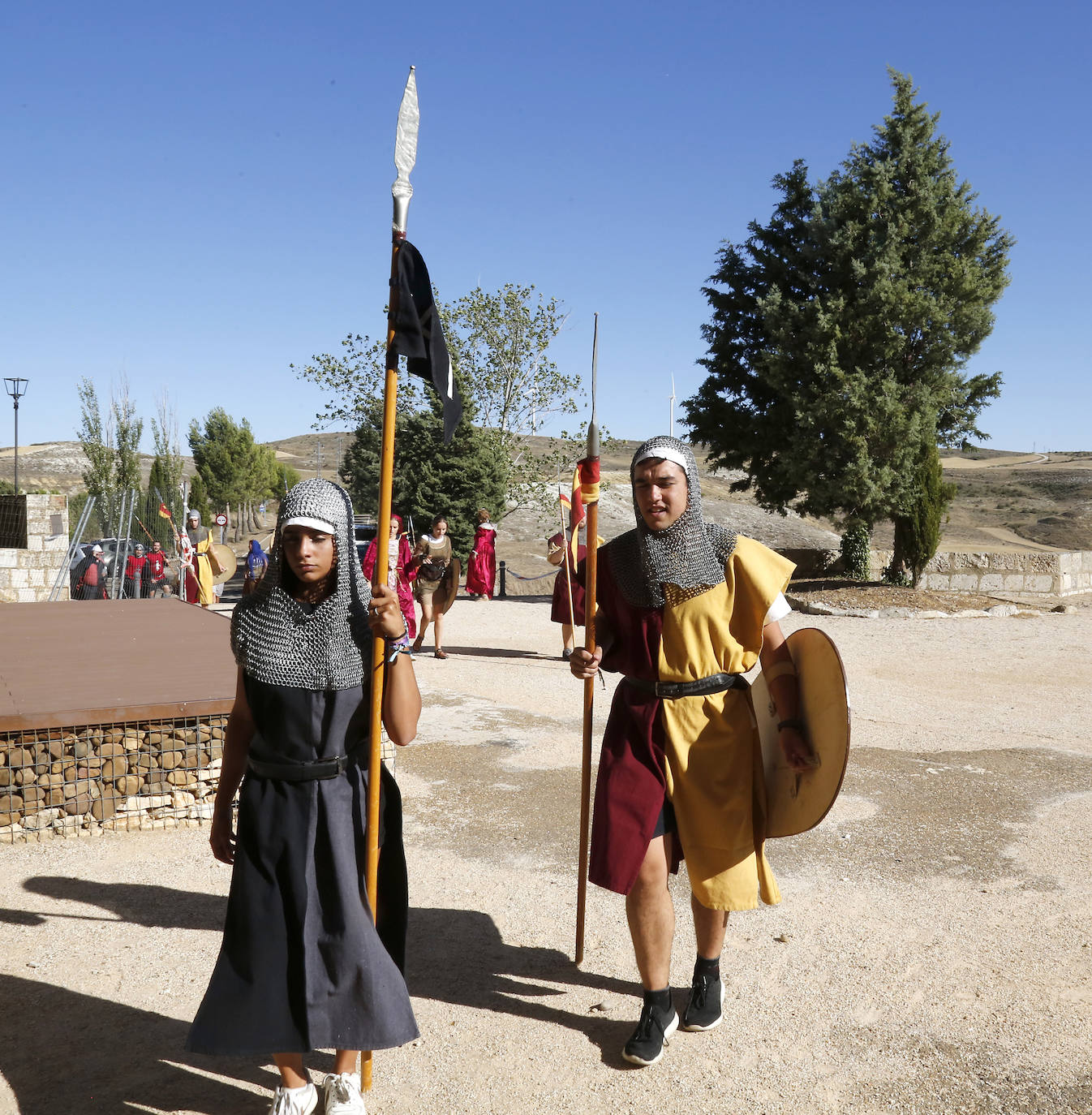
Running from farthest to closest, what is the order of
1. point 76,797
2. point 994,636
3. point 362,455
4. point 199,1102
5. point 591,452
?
1. point 362,455
2. point 994,636
3. point 76,797
4. point 591,452
5. point 199,1102

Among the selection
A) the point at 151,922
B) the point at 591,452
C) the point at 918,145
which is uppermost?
the point at 918,145

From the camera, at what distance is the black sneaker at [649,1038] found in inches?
115

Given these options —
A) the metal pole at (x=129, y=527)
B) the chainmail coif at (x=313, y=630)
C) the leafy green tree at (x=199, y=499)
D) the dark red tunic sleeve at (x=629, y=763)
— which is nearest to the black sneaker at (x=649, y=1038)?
the dark red tunic sleeve at (x=629, y=763)

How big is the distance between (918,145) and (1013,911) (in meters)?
18.3

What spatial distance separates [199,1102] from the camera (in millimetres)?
2734

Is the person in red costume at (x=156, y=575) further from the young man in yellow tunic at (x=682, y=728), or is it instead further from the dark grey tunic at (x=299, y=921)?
the dark grey tunic at (x=299, y=921)

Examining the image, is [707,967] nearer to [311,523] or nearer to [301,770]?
[301,770]

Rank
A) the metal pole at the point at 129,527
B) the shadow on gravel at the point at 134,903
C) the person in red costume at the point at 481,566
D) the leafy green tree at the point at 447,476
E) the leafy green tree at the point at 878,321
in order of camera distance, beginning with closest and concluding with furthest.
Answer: the shadow on gravel at the point at 134,903, the person in red costume at the point at 481,566, the metal pole at the point at 129,527, the leafy green tree at the point at 878,321, the leafy green tree at the point at 447,476

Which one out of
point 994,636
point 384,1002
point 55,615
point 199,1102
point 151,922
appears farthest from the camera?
point 994,636

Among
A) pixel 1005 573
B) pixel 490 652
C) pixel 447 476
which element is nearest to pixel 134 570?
pixel 490 652

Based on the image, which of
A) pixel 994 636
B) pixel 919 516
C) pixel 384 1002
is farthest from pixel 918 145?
pixel 384 1002

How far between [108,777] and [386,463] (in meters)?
3.36

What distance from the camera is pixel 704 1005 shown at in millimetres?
3164

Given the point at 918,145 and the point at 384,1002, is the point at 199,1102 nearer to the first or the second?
the point at 384,1002
